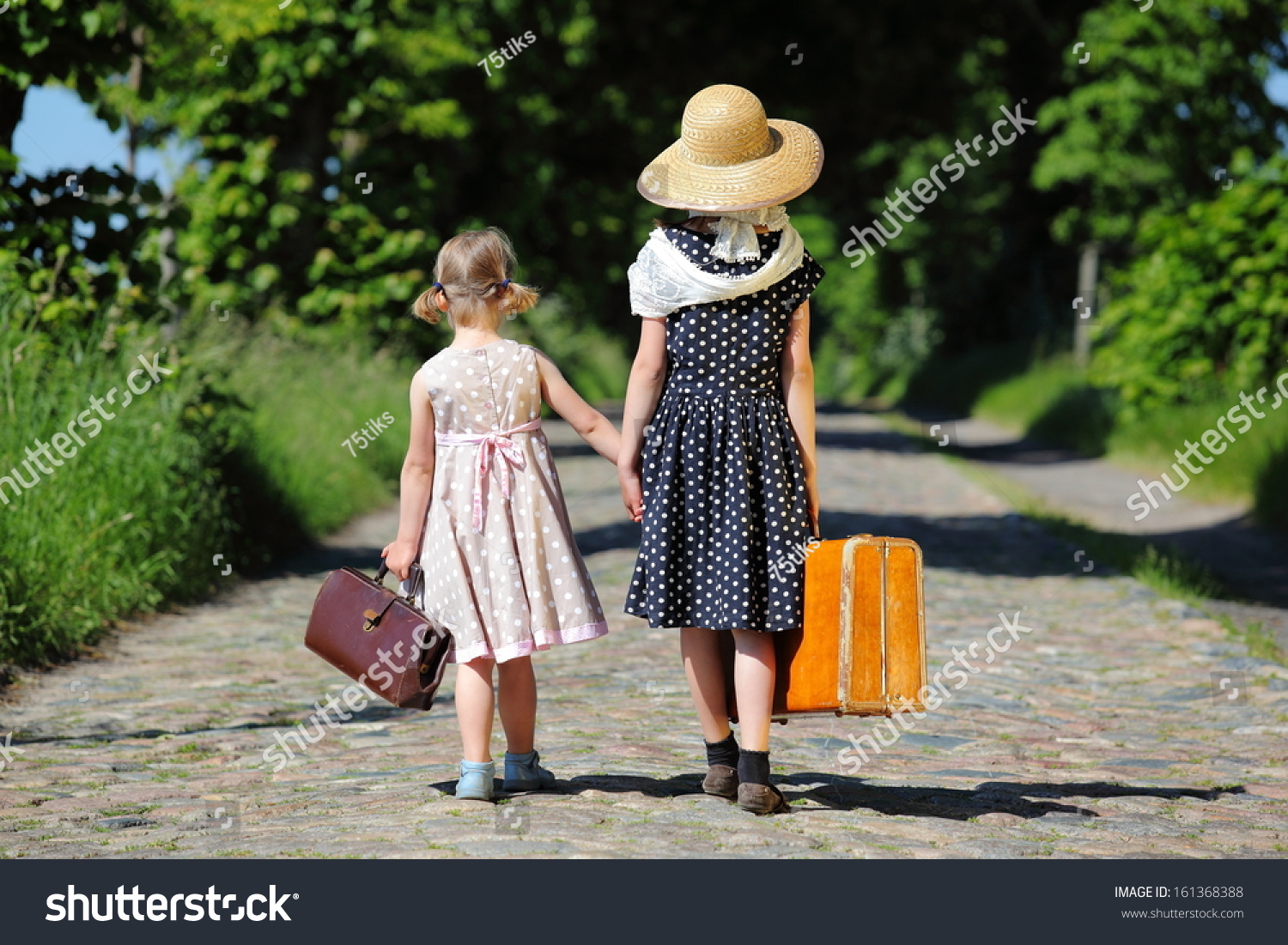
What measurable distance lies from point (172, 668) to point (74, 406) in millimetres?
1748

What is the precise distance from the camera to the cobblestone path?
4039 mm

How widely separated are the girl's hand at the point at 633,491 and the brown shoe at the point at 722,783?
71 centimetres

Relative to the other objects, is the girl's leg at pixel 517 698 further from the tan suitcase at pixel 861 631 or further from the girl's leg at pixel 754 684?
the tan suitcase at pixel 861 631

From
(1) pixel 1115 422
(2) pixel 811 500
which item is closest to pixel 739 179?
(2) pixel 811 500

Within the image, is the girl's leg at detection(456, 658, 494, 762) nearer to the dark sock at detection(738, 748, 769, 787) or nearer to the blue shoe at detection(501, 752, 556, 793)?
the blue shoe at detection(501, 752, 556, 793)

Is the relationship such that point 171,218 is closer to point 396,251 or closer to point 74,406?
point 74,406

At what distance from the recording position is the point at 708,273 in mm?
4242

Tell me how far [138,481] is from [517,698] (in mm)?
4341

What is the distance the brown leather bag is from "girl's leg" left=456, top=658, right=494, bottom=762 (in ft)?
0.33

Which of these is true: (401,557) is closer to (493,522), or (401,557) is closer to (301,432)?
(493,522)

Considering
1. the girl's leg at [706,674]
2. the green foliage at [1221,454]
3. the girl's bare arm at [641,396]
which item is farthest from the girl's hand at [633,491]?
the green foliage at [1221,454]

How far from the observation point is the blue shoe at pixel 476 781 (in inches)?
169
